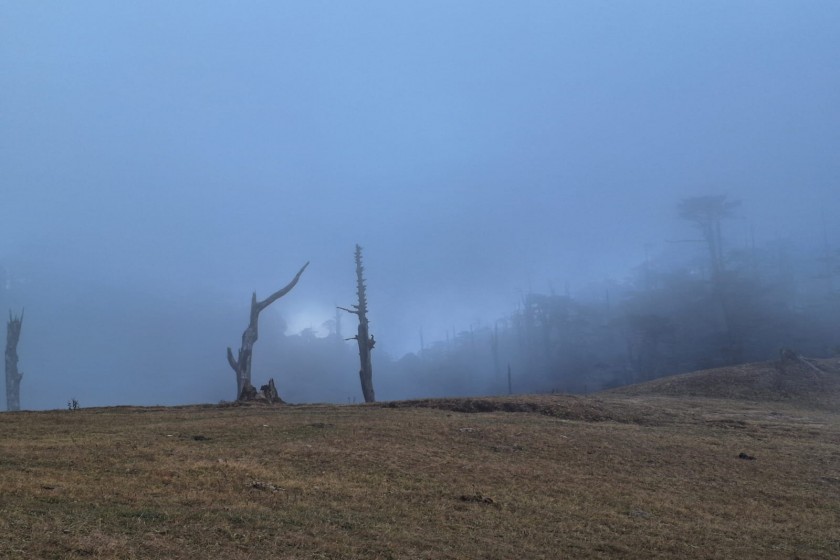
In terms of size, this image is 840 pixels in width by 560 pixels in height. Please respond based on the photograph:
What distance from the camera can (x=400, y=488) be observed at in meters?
14.2

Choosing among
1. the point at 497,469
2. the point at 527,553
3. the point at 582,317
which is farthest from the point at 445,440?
the point at 582,317

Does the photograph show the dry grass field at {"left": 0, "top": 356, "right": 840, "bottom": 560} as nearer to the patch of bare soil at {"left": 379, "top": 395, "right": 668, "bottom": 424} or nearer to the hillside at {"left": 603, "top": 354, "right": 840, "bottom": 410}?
the patch of bare soil at {"left": 379, "top": 395, "right": 668, "bottom": 424}

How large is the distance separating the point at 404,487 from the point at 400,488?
0.54 ft

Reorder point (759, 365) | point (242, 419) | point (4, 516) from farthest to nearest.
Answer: point (759, 365)
point (242, 419)
point (4, 516)

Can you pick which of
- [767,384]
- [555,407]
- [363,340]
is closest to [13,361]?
[363,340]

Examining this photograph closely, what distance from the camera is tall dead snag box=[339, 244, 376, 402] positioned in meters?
43.6

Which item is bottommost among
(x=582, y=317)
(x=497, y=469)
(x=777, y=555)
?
(x=777, y=555)

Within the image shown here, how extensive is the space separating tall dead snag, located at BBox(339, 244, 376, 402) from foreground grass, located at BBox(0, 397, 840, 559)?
1817cm

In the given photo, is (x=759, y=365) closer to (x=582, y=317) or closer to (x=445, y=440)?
(x=445, y=440)

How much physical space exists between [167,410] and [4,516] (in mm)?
18161

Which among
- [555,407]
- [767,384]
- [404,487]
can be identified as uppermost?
[555,407]

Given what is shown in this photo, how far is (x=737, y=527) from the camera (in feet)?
44.4

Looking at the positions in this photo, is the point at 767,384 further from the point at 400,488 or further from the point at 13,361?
the point at 13,361

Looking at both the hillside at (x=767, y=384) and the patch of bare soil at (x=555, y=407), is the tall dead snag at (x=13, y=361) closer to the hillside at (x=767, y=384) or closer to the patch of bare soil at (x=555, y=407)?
the patch of bare soil at (x=555, y=407)
